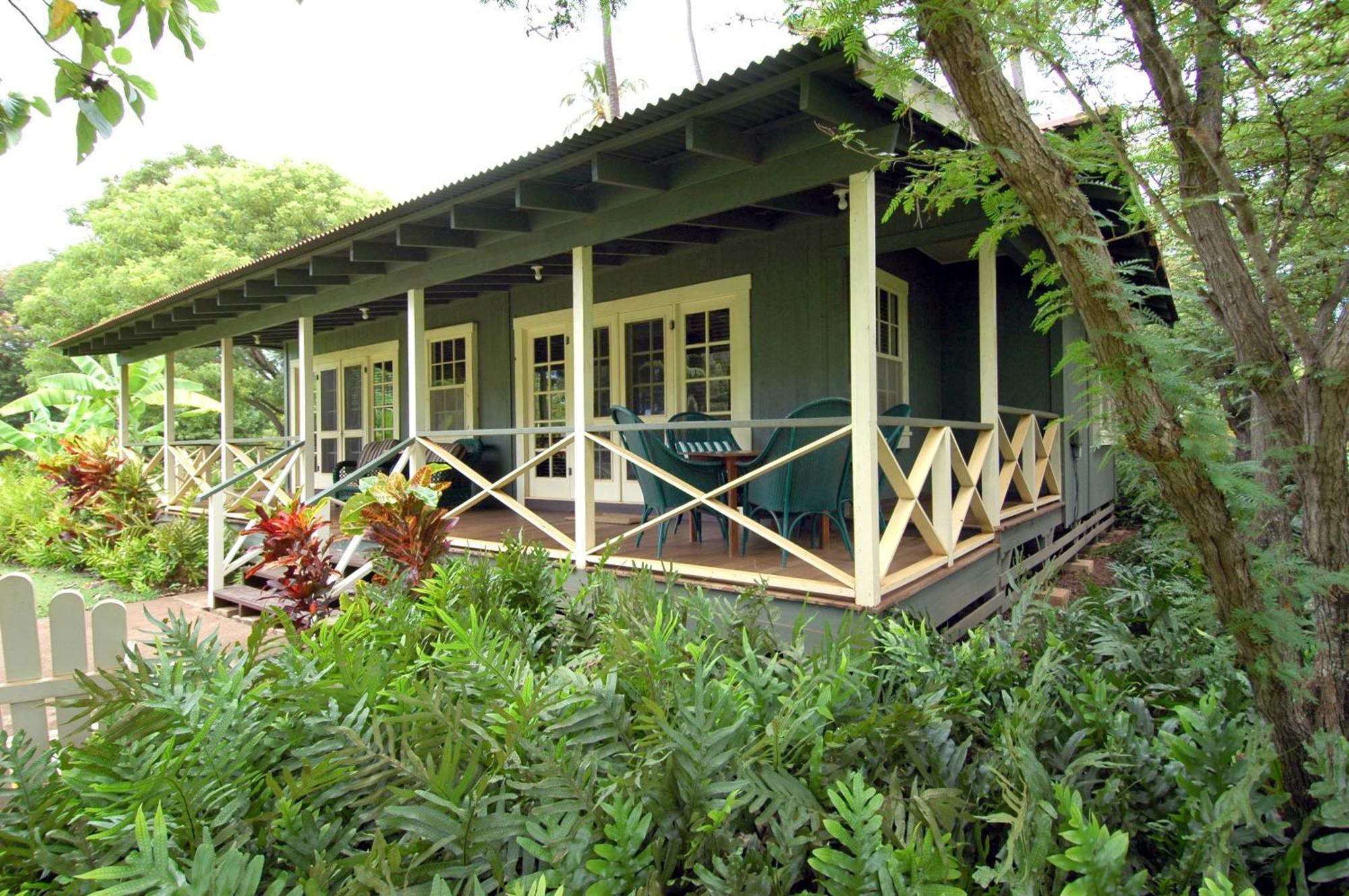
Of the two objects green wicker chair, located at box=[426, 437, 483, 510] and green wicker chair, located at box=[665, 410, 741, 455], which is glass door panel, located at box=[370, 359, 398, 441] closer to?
green wicker chair, located at box=[426, 437, 483, 510]

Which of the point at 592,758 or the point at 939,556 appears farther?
the point at 939,556

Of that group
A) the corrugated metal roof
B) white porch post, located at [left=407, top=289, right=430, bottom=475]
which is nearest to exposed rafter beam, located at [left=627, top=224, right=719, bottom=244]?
the corrugated metal roof

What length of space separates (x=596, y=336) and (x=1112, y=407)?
620cm

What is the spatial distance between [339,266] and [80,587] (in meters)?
4.88

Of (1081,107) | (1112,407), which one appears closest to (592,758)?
(1112,407)

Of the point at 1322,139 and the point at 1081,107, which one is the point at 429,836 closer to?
the point at 1081,107

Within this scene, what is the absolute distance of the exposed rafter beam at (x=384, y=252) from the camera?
6.17 metres

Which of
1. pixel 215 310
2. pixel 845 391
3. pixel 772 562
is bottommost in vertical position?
pixel 772 562

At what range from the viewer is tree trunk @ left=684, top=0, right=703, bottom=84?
1883 centimetres

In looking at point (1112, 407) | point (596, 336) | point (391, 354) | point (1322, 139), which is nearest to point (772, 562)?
point (1112, 407)

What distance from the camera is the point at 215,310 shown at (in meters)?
9.01

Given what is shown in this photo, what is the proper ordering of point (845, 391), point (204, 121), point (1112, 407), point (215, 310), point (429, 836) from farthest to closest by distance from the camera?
1. point (204, 121)
2. point (215, 310)
3. point (845, 391)
4. point (1112, 407)
5. point (429, 836)

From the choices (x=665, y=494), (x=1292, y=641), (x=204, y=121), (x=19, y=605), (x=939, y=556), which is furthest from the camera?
(x=204, y=121)

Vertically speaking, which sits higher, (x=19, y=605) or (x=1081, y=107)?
(x=1081, y=107)
